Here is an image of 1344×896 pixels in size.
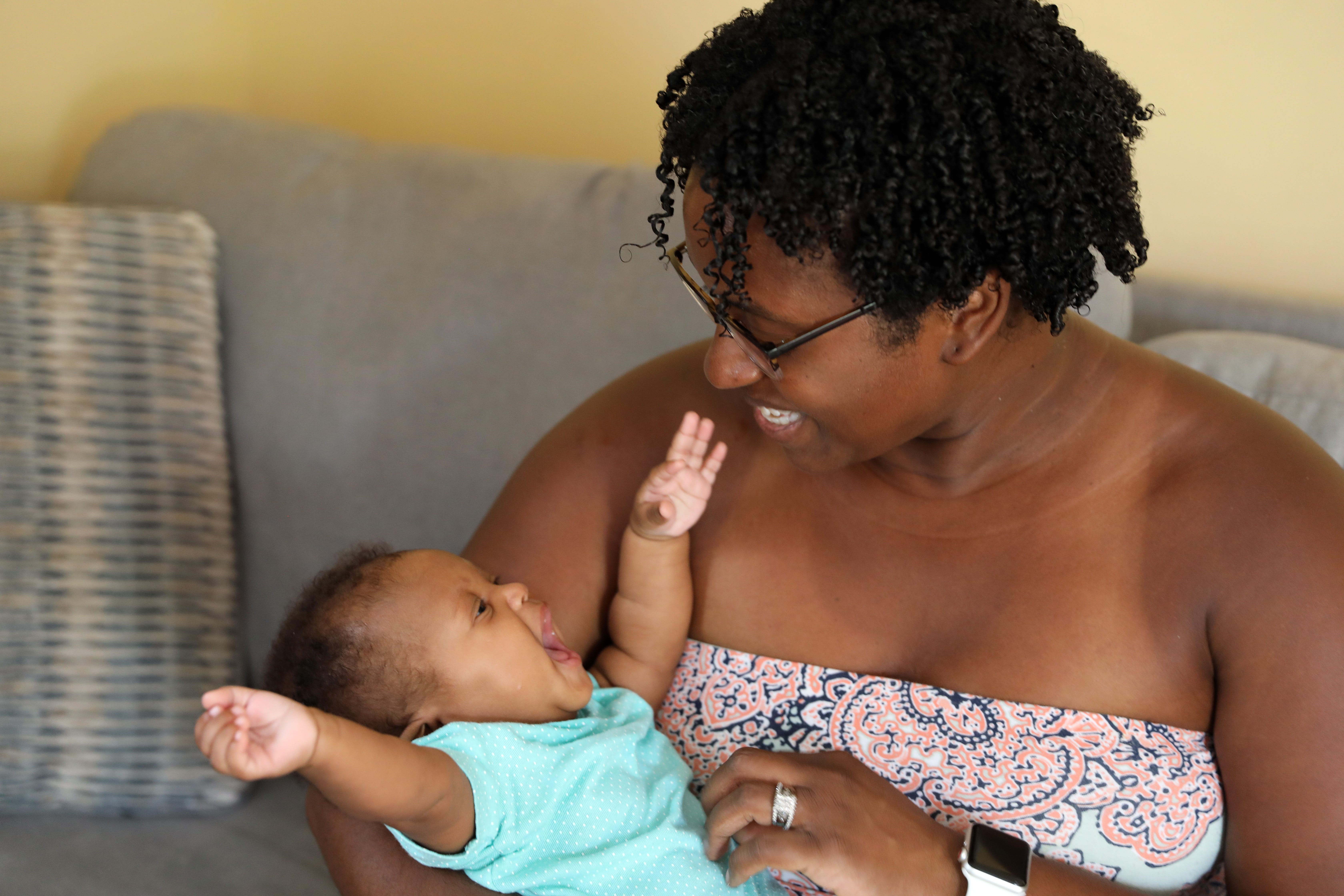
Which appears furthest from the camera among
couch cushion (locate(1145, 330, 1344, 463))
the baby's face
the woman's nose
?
couch cushion (locate(1145, 330, 1344, 463))

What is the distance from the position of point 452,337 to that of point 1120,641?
1245 millimetres

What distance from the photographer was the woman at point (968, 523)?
3.30 ft

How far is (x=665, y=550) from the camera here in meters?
1.41

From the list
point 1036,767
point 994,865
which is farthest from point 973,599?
point 994,865

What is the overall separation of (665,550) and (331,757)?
0.55m

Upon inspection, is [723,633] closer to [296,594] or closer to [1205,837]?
[1205,837]

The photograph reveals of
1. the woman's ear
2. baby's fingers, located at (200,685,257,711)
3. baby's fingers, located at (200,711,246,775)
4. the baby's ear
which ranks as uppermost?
the woman's ear

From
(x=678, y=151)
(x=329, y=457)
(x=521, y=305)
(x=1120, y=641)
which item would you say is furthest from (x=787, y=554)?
(x=329, y=457)

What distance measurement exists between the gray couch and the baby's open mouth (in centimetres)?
59

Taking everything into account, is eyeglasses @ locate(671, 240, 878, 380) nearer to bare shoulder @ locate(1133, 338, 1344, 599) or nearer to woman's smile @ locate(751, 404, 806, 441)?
woman's smile @ locate(751, 404, 806, 441)

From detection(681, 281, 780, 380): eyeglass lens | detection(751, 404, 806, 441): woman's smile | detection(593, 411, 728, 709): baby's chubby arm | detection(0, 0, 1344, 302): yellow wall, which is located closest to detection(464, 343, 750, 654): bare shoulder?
detection(593, 411, 728, 709): baby's chubby arm

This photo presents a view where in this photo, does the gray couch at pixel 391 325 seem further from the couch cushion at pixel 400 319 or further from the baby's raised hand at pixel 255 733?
the baby's raised hand at pixel 255 733

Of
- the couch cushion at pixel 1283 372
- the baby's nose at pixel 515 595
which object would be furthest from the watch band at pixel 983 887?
the couch cushion at pixel 1283 372

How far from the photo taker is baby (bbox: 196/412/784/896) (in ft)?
3.96
